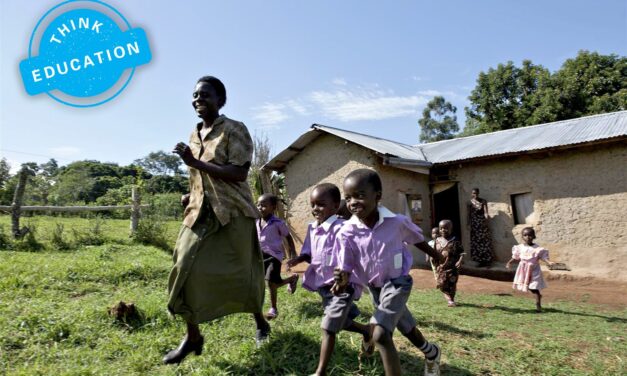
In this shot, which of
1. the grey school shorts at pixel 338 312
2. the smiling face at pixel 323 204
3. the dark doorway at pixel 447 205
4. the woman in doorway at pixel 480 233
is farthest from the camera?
the dark doorway at pixel 447 205

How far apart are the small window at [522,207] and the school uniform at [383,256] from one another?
786 centimetres

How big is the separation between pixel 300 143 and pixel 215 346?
8.13 metres

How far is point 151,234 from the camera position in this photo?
9.50 m

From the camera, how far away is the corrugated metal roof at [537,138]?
828 cm

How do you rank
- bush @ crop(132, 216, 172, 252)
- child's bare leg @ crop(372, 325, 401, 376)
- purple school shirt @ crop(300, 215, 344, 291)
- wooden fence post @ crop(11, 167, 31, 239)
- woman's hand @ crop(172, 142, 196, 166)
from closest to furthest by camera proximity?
1. child's bare leg @ crop(372, 325, 401, 376)
2. woman's hand @ crop(172, 142, 196, 166)
3. purple school shirt @ crop(300, 215, 344, 291)
4. wooden fence post @ crop(11, 167, 31, 239)
5. bush @ crop(132, 216, 172, 252)

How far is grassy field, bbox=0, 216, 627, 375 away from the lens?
2.66 metres

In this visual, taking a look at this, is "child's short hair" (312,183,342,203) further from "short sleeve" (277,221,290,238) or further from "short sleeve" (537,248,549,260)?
"short sleeve" (537,248,549,260)

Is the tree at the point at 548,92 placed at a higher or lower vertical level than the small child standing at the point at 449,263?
higher

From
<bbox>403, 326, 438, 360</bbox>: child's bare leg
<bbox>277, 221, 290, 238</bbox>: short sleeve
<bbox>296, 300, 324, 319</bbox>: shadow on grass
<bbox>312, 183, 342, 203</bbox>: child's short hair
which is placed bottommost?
<bbox>296, 300, 324, 319</bbox>: shadow on grass

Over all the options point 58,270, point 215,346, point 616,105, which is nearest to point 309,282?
point 215,346

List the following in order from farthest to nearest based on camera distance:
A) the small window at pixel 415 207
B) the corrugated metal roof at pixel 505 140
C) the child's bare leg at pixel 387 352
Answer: the small window at pixel 415 207 < the corrugated metal roof at pixel 505 140 < the child's bare leg at pixel 387 352

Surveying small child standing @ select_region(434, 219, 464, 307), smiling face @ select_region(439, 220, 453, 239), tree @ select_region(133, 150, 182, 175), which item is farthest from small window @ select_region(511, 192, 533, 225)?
tree @ select_region(133, 150, 182, 175)

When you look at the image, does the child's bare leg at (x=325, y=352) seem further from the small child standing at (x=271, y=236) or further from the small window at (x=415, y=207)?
the small window at (x=415, y=207)

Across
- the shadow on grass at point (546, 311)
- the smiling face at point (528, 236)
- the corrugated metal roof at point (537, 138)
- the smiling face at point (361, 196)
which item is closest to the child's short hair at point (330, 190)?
the smiling face at point (361, 196)
